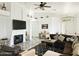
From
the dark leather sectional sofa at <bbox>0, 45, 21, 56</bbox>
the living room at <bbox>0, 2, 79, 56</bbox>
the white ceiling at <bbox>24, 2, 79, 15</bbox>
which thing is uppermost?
the white ceiling at <bbox>24, 2, 79, 15</bbox>

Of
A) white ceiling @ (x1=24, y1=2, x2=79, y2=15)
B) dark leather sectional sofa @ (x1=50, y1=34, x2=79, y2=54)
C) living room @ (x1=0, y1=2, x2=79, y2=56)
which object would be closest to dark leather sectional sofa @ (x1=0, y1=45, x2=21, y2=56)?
living room @ (x1=0, y1=2, x2=79, y2=56)

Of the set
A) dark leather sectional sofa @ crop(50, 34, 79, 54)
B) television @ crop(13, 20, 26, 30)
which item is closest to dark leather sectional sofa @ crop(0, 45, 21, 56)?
television @ crop(13, 20, 26, 30)

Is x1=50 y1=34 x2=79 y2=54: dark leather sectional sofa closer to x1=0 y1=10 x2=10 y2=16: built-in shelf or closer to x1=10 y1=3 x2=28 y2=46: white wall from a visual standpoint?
x1=10 y1=3 x2=28 y2=46: white wall

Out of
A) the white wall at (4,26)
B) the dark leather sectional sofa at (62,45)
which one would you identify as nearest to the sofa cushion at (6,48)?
the white wall at (4,26)

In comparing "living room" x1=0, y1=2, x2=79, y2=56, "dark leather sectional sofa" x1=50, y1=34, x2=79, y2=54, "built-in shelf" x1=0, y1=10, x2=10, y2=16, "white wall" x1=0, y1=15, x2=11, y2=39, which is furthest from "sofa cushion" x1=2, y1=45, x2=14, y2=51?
"dark leather sectional sofa" x1=50, y1=34, x2=79, y2=54

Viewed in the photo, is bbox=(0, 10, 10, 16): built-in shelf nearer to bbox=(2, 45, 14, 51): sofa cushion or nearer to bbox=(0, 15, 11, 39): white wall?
bbox=(0, 15, 11, 39): white wall

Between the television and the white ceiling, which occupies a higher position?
the white ceiling

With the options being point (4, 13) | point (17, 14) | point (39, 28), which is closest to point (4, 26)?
point (4, 13)

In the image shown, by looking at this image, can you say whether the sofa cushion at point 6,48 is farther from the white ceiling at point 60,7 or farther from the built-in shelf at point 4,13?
the white ceiling at point 60,7

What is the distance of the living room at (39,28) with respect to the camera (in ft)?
9.85

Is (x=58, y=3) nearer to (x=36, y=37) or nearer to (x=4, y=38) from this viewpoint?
(x=36, y=37)

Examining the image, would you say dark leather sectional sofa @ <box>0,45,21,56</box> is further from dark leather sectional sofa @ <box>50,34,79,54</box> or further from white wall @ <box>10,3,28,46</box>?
dark leather sectional sofa @ <box>50,34,79,54</box>

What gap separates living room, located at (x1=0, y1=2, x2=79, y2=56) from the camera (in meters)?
3.00

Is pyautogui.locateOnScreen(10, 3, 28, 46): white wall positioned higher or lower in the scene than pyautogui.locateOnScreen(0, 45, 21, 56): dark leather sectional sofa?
higher
